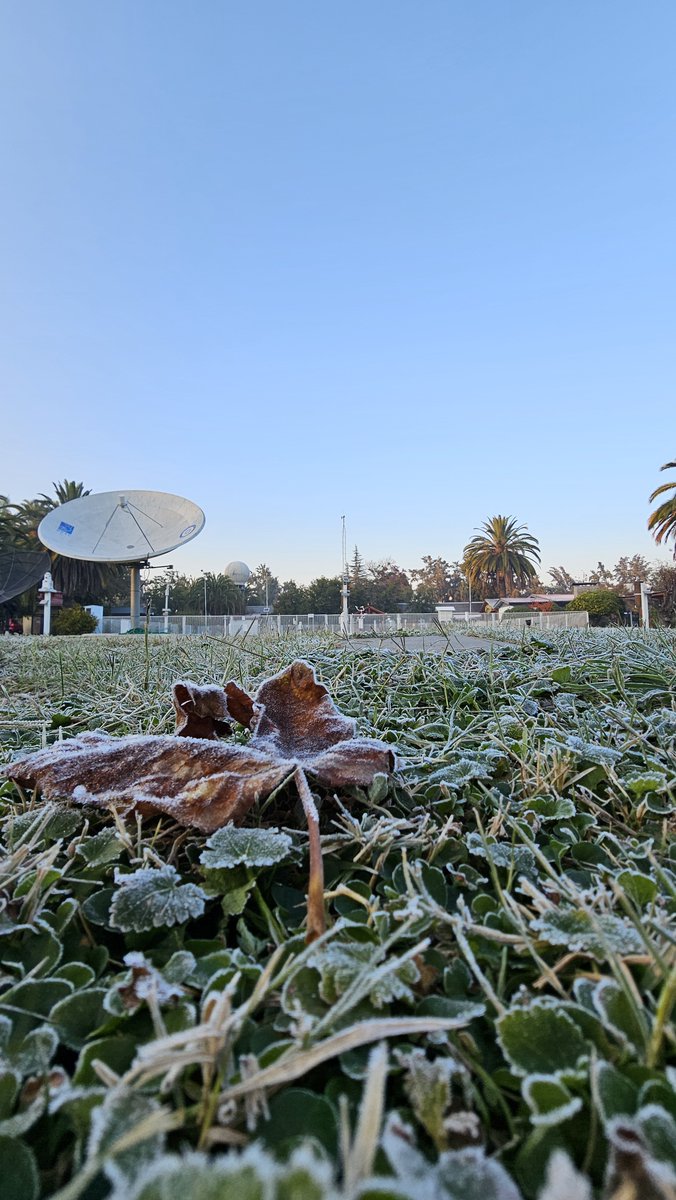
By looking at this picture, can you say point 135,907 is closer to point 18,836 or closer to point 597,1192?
point 18,836

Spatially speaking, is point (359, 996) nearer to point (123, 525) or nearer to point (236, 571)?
point (123, 525)

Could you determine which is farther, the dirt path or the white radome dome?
the white radome dome

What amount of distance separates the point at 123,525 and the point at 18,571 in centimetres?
393

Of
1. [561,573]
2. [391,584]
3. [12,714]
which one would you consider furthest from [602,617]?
[561,573]

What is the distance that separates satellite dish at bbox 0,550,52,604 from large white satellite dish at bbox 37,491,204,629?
1564 mm

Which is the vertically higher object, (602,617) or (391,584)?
(391,584)

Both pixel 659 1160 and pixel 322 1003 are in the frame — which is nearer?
pixel 659 1160

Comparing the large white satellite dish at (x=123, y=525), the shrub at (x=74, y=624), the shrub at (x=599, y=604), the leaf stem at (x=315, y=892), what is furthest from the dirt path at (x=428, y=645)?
the shrub at (x=74, y=624)

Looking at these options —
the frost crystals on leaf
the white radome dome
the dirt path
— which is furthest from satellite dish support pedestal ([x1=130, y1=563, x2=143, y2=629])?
the frost crystals on leaf

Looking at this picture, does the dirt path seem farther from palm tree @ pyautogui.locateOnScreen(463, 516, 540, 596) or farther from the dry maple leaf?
palm tree @ pyautogui.locateOnScreen(463, 516, 540, 596)

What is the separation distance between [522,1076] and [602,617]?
22.9 m

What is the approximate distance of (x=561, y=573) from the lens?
65750 millimetres

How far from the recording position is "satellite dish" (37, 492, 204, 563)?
17031mm

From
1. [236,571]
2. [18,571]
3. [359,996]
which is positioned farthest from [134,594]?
[359,996]
